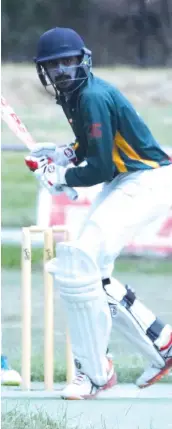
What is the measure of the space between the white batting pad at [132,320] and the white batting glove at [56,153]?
0.35 metres

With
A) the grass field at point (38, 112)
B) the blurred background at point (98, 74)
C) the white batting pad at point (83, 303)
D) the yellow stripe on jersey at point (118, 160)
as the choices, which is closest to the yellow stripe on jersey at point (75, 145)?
the yellow stripe on jersey at point (118, 160)

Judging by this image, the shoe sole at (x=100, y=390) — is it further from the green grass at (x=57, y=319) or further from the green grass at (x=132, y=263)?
the green grass at (x=132, y=263)

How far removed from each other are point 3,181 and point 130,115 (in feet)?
7.94

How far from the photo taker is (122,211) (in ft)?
9.32

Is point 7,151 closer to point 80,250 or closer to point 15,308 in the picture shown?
point 15,308

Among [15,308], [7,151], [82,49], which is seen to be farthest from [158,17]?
[82,49]

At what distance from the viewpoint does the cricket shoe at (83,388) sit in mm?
2932

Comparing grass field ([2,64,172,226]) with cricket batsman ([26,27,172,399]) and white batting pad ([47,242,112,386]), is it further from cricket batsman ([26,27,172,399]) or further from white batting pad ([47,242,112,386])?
white batting pad ([47,242,112,386])

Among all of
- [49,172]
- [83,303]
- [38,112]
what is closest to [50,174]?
[49,172]

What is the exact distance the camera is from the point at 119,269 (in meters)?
5.01

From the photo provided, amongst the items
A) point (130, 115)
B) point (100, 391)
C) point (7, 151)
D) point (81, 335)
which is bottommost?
point (7, 151)

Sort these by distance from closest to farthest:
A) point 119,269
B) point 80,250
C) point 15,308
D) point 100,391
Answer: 1. point 80,250
2. point 100,391
3. point 15,308
4. point 119,269

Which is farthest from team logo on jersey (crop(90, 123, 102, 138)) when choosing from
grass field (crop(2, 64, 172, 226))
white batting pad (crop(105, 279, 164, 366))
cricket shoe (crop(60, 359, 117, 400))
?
grass field (crop(2, 64, 172, 226))

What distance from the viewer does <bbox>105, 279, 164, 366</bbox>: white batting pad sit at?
2986 mm
